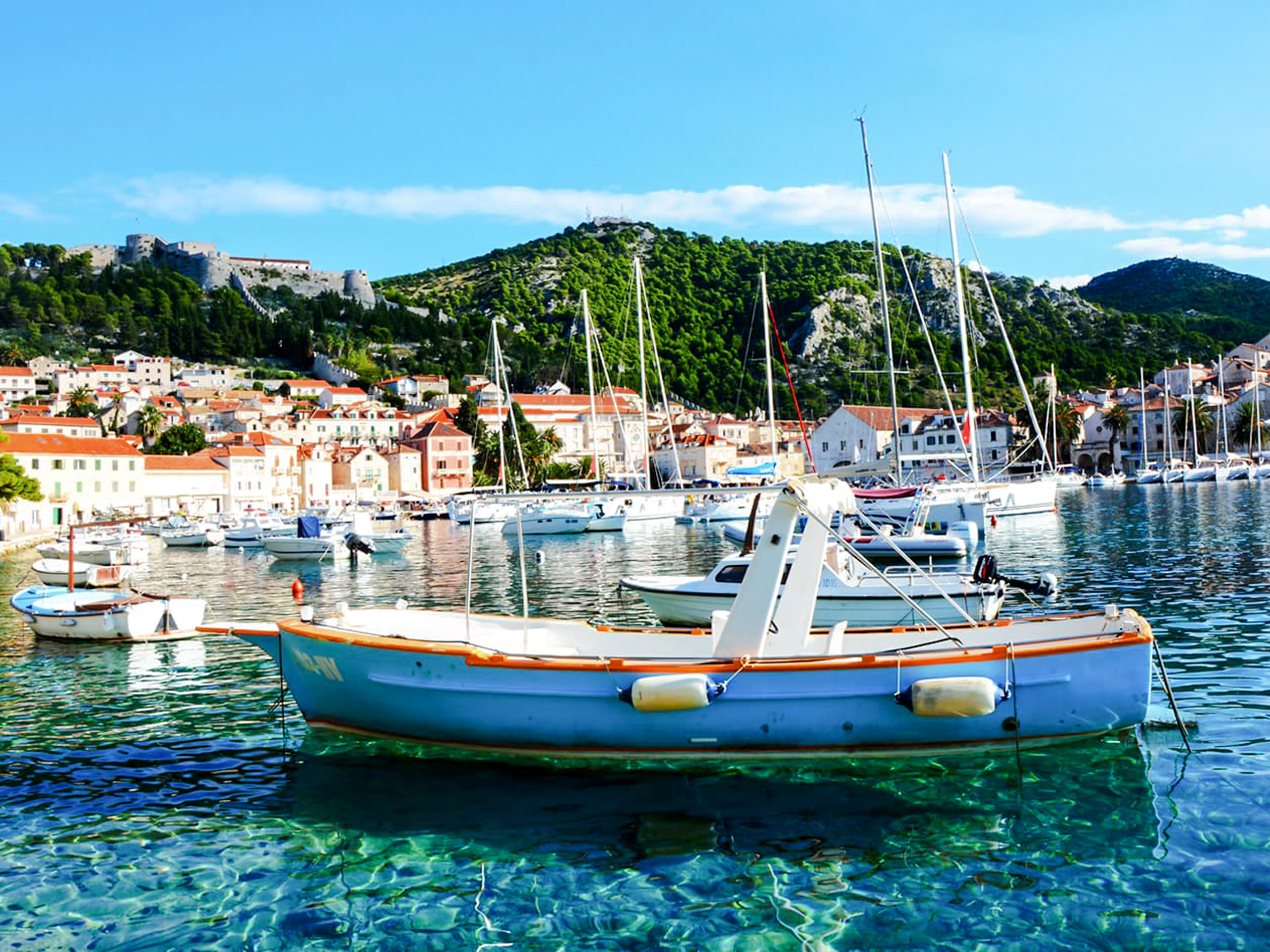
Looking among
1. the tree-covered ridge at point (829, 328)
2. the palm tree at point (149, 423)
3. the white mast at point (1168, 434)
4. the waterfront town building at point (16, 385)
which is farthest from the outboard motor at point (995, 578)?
the waterfront town building at point (16, 385)

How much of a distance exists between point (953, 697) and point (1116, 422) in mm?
108714

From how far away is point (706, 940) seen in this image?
262 inches

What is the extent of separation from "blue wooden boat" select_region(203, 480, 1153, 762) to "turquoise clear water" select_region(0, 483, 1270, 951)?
0.35m

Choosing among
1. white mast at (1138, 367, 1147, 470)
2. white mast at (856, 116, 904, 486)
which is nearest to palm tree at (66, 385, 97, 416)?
white mast at (856, 116, 904, 486)

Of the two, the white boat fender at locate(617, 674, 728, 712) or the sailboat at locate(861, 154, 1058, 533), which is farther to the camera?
the sailboat at locate(861, 154, 1058, 533)

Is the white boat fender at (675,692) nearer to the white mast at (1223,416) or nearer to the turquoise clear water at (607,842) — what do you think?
the turquoise clear water at (607,842)

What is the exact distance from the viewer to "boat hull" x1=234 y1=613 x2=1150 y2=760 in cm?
969

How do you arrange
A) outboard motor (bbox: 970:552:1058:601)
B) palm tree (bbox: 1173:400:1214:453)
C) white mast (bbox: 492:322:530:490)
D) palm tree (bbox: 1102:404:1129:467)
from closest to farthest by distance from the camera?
1. outboard motor (bbox: 970:552:1058:601)
2. white mast (bbox: 492:322:530:490)
3. palm tree (bbox: 1173:400:1214:453)
4. palm tree (bbox: 1102:404:1129:467)

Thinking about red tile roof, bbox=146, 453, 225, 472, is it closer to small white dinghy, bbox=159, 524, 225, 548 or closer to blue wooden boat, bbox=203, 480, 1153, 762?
A: small white dinghy, bbox=159, 524, 225, 548

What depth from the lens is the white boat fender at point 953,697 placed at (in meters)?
9.45

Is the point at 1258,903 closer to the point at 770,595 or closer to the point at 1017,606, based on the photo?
the point at 770,595

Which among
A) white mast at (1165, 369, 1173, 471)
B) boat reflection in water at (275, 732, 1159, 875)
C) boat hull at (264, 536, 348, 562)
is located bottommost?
boat reflection in water at (275, 732, 1159, 875)

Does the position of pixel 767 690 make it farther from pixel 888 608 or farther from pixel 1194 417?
pixel 1194 417

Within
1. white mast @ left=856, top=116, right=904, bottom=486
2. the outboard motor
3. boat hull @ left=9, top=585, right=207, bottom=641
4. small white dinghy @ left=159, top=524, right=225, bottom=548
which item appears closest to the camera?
the outboard motor
